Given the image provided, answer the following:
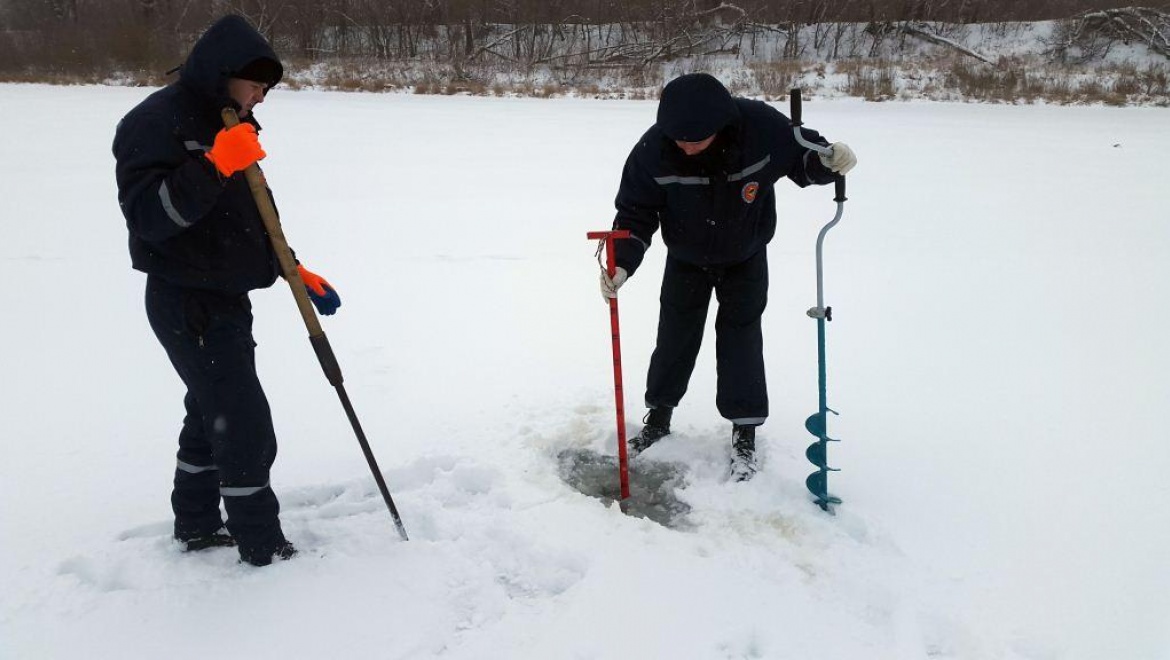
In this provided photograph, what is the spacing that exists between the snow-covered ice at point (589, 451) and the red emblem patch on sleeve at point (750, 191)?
1.14 m

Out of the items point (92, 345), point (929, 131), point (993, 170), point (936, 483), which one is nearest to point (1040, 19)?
point (929, 131)

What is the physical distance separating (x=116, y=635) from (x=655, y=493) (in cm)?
189

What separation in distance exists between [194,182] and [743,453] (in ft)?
7.42

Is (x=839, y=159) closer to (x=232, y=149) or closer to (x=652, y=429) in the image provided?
(x=652, y=429)

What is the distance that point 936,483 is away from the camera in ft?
9.67

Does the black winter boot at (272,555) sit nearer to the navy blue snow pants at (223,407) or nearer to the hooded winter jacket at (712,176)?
the navy blue snow pants at (223,407)

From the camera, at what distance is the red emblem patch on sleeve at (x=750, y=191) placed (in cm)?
266

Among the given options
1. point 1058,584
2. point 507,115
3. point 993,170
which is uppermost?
point 507,115

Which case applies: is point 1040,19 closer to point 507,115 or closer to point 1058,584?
point 507,115

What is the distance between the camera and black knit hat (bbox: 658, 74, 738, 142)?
2426mm

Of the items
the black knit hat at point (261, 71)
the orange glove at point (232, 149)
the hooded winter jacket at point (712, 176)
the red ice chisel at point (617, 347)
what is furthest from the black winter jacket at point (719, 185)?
the orange glove at point (232, 149)

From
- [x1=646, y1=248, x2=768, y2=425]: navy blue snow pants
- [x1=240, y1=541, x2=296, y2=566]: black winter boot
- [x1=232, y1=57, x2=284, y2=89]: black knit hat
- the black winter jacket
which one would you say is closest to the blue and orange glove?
[x1=232, y1=57, x2=284, y2=89]: black knit hat

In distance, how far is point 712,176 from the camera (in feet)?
8.73

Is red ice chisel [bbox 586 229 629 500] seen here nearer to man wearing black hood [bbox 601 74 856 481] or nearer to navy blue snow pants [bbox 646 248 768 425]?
man wearing black hood [bbox 601 74 856 481]
